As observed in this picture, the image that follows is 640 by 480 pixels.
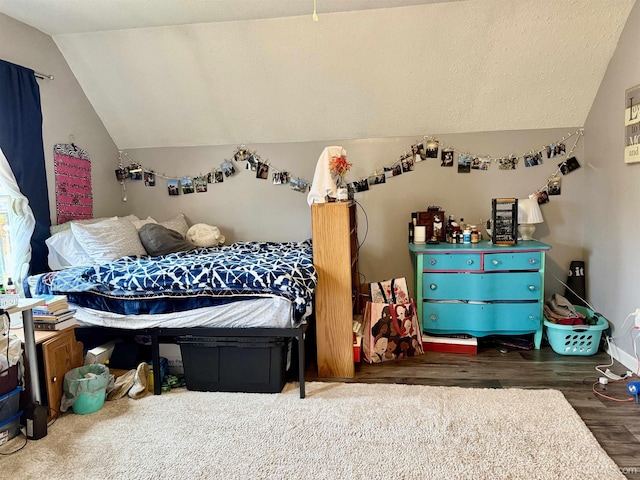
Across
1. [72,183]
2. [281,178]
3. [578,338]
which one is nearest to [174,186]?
[72,183]

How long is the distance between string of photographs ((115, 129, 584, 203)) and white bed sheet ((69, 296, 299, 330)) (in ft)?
5.24

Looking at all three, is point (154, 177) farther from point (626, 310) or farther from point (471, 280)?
point (626, 310)

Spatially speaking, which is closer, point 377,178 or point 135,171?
point 377,178

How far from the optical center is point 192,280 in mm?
2543

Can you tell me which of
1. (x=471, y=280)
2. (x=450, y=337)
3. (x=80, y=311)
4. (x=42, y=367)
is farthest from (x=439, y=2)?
(x=42, y=367)

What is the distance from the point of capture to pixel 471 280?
3.21 meters

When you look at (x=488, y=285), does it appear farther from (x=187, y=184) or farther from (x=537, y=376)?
(x=187, y=184)

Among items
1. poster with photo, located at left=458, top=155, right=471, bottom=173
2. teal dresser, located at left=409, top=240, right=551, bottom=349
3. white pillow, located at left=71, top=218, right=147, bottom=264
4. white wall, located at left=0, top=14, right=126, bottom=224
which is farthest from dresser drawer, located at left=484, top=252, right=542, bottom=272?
white wall, located at left=0, top=14, right=126, bottom=224

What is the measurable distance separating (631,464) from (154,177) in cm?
396

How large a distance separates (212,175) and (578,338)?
3.25 metres

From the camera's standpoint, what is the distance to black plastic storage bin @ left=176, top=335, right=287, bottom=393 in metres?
2.59

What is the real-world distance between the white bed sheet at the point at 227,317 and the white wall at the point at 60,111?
4.00 feet

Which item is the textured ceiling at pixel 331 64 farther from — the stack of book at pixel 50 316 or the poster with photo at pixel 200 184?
the stack of book at pixel 50 316

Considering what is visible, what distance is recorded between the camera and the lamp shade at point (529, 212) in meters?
3.40
